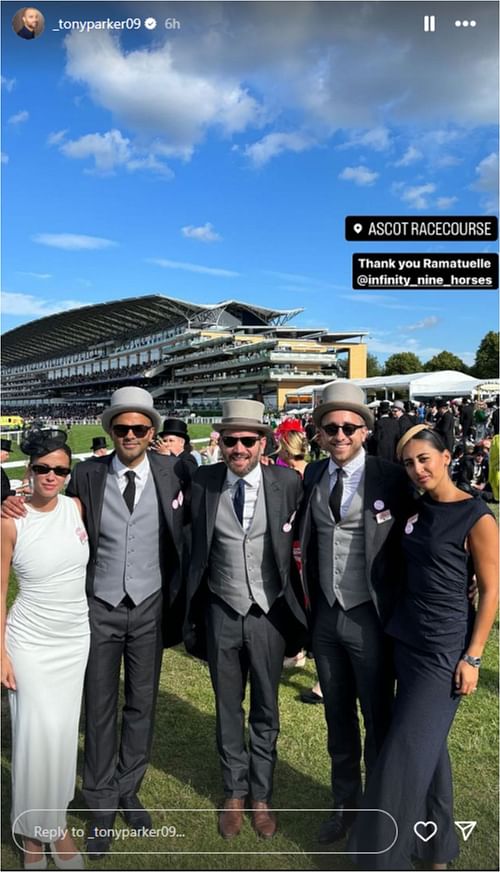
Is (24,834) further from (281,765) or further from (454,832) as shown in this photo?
(454,832)

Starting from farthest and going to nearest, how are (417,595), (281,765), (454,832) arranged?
1. (281,765)
2. (454,832)
3. (417,595)

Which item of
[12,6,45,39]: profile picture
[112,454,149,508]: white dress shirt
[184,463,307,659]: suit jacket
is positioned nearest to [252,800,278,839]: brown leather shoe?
[184,463,307,659]: suit jacket

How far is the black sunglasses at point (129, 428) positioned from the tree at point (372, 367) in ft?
341

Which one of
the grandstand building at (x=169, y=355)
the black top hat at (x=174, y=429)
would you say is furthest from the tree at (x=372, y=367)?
the black top hat at (x=174, y=429)

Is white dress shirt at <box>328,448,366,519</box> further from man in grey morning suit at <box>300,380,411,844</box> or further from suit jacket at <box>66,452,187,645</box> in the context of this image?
suit jacket at <box>66,452,187,645</box>

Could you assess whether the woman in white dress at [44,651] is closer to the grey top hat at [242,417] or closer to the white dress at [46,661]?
the white dress at [46,661]

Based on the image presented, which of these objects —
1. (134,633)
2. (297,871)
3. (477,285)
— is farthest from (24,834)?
(477,285)

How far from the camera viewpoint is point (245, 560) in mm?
3168

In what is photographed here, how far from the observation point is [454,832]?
9.34 ft

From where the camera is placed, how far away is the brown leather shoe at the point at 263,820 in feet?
10.1

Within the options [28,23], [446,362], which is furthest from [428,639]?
[446,362]

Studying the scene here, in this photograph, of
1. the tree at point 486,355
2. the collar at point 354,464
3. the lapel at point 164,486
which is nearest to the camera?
the collar at point 354,464

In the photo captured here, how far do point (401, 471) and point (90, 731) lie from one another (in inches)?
87.7

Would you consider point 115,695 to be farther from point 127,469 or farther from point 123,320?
point 123,320
